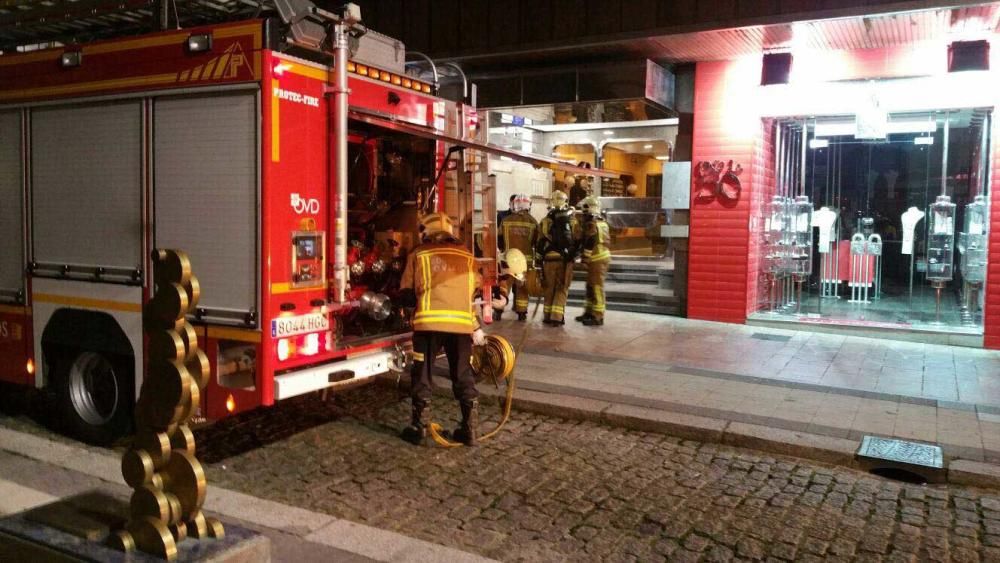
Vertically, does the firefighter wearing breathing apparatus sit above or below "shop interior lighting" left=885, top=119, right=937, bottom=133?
below

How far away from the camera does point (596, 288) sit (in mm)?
11797

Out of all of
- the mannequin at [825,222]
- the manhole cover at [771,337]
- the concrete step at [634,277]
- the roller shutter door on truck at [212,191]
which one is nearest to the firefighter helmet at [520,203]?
the concrete step at [634,277]

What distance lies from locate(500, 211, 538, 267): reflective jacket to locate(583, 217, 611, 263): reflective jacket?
0.84m

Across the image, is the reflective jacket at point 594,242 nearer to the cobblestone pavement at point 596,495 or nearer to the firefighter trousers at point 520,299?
the firefighter trousers at point 520,299

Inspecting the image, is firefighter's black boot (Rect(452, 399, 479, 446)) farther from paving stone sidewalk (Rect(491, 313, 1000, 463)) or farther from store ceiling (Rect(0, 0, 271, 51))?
store ceiling (Rect(0, 0, 271, 51))

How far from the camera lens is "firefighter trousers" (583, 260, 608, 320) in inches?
463

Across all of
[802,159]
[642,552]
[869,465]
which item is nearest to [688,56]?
[802,159]

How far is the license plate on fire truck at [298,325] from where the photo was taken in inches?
207

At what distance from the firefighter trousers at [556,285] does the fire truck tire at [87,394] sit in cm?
660

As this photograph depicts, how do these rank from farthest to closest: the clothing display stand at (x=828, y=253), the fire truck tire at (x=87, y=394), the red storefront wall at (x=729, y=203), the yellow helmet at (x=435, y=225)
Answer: the clothing display stand at (x=828, y=253) < the red storefront wall at (x=729, y=203) < the yellow helmet at (x=435, y=225) < the fire truck tire at (x=87, y=394)

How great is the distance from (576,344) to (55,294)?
5962mm

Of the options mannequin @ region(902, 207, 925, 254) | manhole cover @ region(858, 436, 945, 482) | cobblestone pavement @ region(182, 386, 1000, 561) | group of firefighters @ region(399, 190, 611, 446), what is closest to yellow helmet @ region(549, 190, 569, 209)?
group of firefighters @ region(399, 190, 611, 446)

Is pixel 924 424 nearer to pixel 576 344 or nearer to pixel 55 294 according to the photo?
pixel 576 344

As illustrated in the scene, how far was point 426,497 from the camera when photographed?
526 cm
